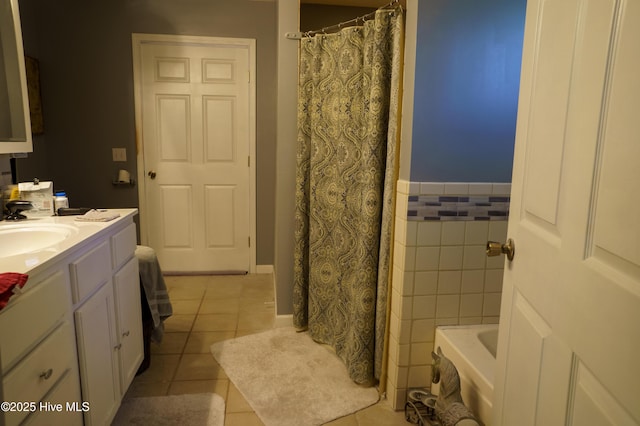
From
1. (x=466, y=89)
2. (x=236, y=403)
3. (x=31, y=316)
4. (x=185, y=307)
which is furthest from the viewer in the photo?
(x=185, y=307)

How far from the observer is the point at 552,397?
2.59ft

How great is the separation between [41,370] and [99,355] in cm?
37

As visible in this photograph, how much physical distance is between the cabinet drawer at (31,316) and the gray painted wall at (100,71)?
2.43 metres

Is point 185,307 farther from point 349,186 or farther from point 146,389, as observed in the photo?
point 349,186

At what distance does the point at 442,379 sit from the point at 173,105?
2.97 m

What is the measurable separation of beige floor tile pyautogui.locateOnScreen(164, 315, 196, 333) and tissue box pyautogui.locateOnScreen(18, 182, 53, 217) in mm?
1092

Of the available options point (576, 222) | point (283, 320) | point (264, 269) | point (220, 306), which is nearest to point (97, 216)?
point (283, 320)

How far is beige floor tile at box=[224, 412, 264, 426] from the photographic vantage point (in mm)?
1712

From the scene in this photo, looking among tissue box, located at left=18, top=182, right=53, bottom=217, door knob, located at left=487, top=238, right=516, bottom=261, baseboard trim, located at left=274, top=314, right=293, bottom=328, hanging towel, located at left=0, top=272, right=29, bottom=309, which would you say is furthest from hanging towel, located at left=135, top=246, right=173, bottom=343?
door knob, located at left=487, top=238, right=516, bottom=261

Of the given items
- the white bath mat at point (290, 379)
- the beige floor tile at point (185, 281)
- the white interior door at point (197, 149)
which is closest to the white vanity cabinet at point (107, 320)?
the white bath mat at point (290, 379)

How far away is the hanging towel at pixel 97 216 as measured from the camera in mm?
1615

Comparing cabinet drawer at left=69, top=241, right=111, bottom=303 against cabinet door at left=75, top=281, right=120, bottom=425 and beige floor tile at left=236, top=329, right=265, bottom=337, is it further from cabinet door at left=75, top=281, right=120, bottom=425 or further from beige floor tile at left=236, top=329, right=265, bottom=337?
beige floor tile at left=236, top=329, right=265, bottom=337

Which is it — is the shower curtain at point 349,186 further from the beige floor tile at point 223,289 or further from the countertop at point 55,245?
the countertop at point 55,245

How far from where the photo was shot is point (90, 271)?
4.49 ft
